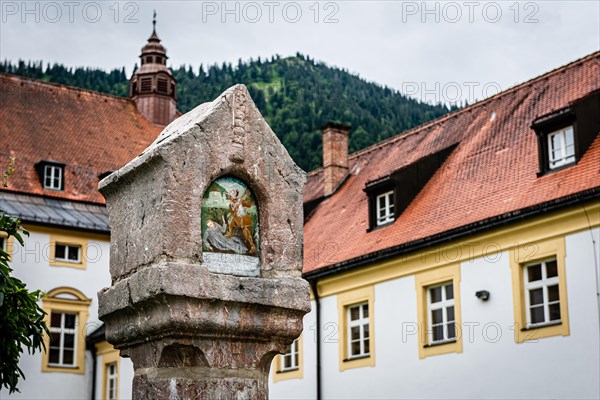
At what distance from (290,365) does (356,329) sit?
9.07 ft

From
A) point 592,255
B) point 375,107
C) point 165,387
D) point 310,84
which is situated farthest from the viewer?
point 310,84

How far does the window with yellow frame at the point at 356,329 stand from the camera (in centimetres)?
2195

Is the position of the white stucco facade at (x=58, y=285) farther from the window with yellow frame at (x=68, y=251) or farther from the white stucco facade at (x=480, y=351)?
the white stucco facade at (x=480, y=351)

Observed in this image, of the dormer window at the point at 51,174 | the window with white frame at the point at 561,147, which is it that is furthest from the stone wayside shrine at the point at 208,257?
the dormer window at the point at 51,174

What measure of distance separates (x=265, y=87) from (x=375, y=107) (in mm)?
17743

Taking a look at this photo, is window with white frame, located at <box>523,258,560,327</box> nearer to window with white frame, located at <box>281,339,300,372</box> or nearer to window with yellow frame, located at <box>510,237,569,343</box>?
window with yellow frame, located at <box>510,237,569,343</box>

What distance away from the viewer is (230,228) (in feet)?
22.4

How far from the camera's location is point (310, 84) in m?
66.9

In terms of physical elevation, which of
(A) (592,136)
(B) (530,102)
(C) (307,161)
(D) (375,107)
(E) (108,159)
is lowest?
(A) (592,136)

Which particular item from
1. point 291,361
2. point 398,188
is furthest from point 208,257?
point 291,361

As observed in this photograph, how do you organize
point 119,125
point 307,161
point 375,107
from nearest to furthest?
point 119,125 → point 307,161 → point 375,107

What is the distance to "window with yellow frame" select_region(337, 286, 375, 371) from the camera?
2195 cm

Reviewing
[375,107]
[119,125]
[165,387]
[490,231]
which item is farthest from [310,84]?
[165,387]

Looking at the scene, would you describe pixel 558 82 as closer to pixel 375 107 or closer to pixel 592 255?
pixel 592 255
